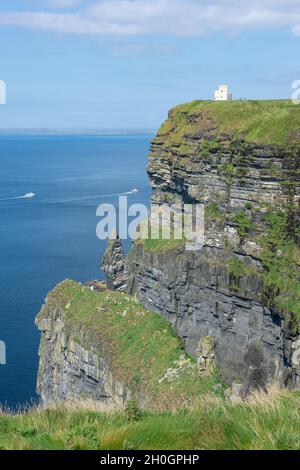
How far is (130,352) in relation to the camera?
44844mm

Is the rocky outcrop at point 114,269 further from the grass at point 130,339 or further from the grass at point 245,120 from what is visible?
the grass at point 245,120

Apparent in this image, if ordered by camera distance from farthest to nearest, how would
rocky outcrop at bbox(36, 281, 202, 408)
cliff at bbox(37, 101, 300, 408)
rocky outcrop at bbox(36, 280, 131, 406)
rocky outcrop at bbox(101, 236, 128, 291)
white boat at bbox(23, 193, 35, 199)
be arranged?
1. white boat at bbox(23, 193, 35, 199)
2. rocky outcrop at bbox(101, 236, 128, 291)
3. rocky outcrop at bbox(36, 280, 131, 406)
4. rocky outcrop at bbox(36, 281, 202, 408)
5. cliff at bbox(37, 101, 300, 408)

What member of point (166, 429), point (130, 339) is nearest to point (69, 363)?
point (130, 339)

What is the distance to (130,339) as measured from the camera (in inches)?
1832

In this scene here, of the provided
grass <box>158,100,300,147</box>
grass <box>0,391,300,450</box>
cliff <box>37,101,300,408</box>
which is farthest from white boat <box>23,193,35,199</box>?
grass <box>0,391,300,450</box>

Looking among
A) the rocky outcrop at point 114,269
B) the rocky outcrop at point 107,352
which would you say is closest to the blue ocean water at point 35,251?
the rocky outcrop at point 107,352

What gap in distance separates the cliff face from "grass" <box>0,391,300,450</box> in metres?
21.4

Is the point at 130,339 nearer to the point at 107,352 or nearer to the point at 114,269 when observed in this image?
the point at 107,352

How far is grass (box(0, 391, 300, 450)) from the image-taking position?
11273mm

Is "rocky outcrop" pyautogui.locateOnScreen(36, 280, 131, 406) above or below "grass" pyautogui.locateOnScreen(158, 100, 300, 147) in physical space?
below

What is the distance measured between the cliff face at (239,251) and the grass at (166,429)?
21.4 m

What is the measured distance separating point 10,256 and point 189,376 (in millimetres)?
76274

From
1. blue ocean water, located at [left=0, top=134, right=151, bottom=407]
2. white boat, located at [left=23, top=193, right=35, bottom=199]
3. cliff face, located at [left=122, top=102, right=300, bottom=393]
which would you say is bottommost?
blue ocean water, located at [left=0, top=134, right=151, bottom=407]

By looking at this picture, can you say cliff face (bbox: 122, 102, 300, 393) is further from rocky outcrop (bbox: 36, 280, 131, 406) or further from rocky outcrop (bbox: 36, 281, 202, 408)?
rocky outcrop (bbox: 36, 280, 131, 406)
